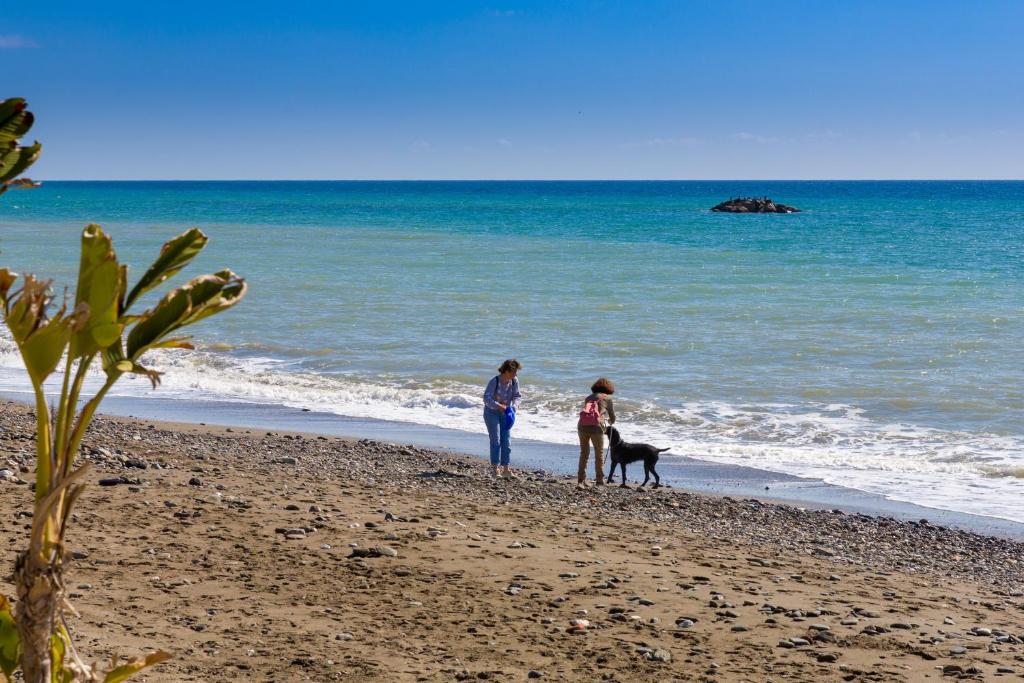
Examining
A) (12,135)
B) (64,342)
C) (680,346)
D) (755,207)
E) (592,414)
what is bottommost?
(592,414)

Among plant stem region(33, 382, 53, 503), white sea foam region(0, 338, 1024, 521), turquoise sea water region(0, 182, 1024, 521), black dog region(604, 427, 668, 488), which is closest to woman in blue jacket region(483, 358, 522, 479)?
black dog region(604, 427, 668, 488)

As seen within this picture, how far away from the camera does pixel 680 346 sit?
24.4 m

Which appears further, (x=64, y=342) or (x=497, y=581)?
(x=497, y=581)

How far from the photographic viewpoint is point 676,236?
223 ft

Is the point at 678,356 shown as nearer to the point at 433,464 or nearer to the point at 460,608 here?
the point at 433,464

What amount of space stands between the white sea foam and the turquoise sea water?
5 centimetres

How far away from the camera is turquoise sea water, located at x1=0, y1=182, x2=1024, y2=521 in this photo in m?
16.2

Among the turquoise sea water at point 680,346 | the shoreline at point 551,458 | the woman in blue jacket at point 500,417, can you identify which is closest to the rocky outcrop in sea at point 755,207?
the turquoise sea water at point 680,346

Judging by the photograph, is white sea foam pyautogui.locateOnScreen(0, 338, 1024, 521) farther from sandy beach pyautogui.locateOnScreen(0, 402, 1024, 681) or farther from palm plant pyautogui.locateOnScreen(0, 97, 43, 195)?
palm plant pyautogui.locateOnScreen(0, 97, 43, 195)

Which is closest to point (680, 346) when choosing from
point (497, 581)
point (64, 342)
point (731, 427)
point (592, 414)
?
point (731, 427)

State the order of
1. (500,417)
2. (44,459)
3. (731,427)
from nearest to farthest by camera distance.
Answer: (44,459) → (500,417) → (731,427)

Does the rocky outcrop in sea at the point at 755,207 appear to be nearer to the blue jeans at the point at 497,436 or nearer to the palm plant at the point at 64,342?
the blue jeans at the point at 497,436

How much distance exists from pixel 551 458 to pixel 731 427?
3.32m

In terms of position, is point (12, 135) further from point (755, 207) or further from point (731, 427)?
point (755, 207)
